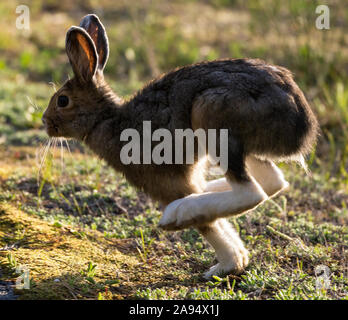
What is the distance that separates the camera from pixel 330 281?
14.0ft

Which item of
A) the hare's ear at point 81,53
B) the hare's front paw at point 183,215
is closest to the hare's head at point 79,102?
the hare's ear at point 81,53

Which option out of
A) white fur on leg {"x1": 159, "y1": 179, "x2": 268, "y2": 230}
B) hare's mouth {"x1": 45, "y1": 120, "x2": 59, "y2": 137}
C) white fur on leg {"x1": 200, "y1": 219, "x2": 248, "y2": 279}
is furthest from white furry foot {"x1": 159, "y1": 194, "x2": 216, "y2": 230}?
hare's mouth {"x1": 45, "y1": 120, "x2": 59, "y2": 137}

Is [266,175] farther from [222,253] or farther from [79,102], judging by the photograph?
[79,102]

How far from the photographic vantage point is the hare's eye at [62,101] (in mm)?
4863

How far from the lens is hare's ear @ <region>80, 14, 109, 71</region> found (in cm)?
502

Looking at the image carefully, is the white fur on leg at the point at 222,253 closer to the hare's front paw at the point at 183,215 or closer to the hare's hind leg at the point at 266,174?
the hare's front paw at the point at 183,215

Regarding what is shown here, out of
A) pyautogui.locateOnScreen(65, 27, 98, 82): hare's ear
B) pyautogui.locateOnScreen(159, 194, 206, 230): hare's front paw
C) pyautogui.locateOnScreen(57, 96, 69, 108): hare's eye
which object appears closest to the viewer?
pyautogui.locateOnScreen(159, 194, 206, 230): hare's front paw

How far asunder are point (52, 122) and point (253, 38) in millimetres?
7371

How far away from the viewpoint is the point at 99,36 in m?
5.06

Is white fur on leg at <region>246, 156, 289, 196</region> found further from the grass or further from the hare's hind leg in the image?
the grass

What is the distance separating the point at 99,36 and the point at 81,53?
1.64ft
